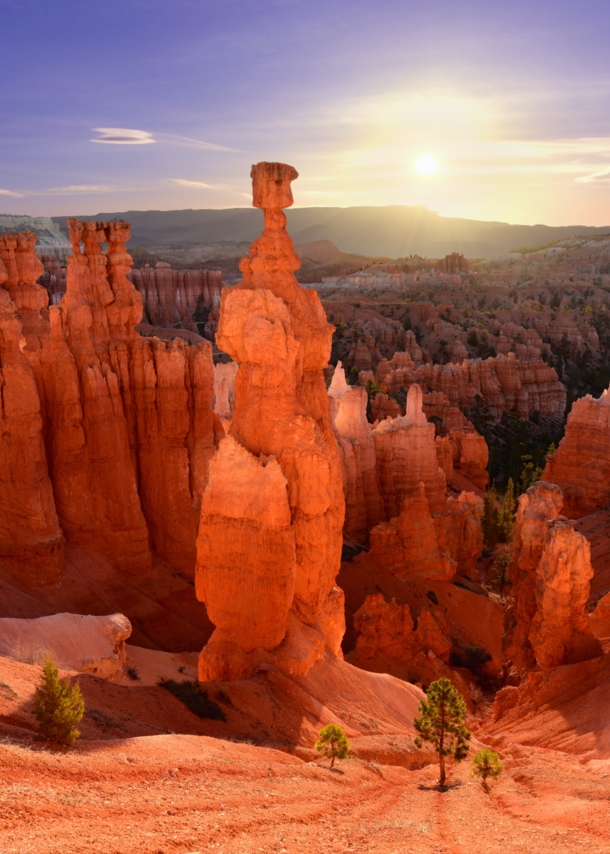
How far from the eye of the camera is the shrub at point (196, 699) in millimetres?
11188

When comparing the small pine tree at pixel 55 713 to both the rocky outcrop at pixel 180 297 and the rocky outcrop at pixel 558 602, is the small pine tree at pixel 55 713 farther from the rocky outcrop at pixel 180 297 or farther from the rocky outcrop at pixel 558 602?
the rocky outcrop at pixel 180 297

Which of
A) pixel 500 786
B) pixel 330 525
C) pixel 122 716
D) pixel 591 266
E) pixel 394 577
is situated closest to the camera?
pixel 122 716

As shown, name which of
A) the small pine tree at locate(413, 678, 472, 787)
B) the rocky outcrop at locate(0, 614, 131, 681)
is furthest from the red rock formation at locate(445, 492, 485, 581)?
the rocky outcrop at locate(0, 614, 131, 681)

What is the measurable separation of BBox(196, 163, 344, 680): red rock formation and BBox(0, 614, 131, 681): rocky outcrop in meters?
1.81

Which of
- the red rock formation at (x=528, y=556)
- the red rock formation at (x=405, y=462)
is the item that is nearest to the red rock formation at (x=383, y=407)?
the red rock formation at (x=405, y=462)

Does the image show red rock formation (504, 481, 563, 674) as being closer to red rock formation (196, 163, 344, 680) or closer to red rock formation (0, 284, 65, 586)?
red rock formation (196, 163, 344, 680)

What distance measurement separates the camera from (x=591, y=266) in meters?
126

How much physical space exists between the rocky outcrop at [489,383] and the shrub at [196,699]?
40590 mm

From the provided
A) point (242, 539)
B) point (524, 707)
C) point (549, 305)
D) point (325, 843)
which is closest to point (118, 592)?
point (242, 539)

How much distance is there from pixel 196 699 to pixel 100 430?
9.96 m

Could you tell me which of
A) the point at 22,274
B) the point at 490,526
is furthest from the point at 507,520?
the point at 22,274

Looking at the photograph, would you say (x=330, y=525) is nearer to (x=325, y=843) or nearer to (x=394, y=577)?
(x=325, y=843)

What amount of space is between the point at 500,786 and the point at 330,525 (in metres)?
5.16

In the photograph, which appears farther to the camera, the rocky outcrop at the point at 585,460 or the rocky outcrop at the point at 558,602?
the rocky outcrop at the point at 585,460
